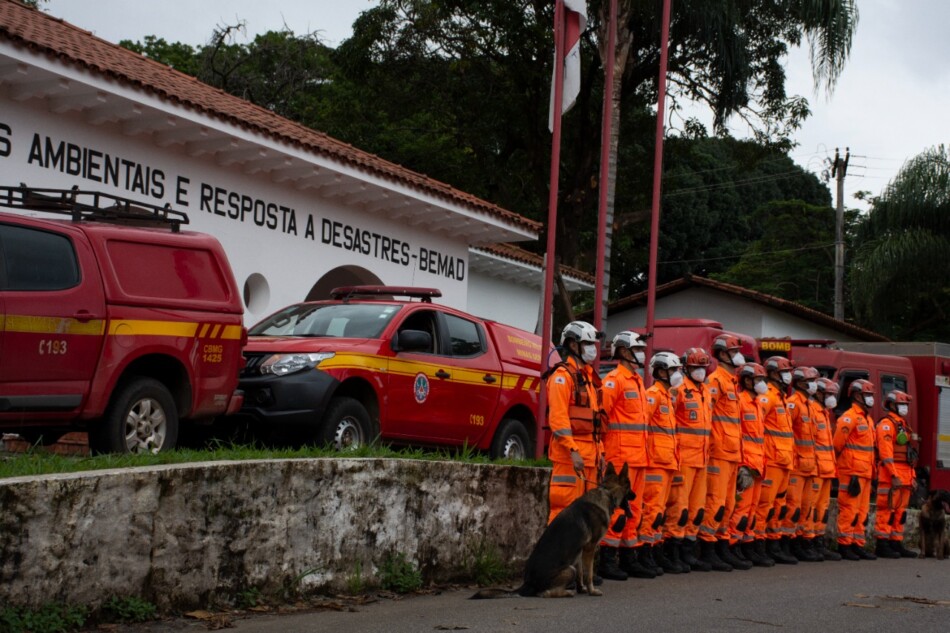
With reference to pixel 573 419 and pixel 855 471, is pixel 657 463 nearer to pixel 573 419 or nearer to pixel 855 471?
pixel 573 419

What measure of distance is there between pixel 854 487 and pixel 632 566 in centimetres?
496

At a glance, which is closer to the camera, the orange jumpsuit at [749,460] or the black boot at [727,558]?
the black boot at [727,558]

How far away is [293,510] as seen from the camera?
775 centimetres

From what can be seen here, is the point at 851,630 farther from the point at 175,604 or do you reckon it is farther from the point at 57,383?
the point at 57,383

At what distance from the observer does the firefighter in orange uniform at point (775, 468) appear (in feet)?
42.7

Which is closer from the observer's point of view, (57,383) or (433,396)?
(57,383)

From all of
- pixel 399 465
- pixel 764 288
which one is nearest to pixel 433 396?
pixel 399 465

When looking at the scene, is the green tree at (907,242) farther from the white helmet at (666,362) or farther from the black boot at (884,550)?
the white helmet at (666,362)

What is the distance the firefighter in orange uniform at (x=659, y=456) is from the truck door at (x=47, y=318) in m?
4.60

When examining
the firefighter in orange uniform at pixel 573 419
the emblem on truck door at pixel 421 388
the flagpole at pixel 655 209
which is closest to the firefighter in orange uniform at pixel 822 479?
the flagpole at pixel 655 209

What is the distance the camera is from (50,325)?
8.57 m

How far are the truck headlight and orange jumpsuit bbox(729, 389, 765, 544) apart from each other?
4.31 m

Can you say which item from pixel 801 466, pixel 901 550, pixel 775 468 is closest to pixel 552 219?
pixel 775 468

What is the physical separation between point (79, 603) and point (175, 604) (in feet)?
2.14
